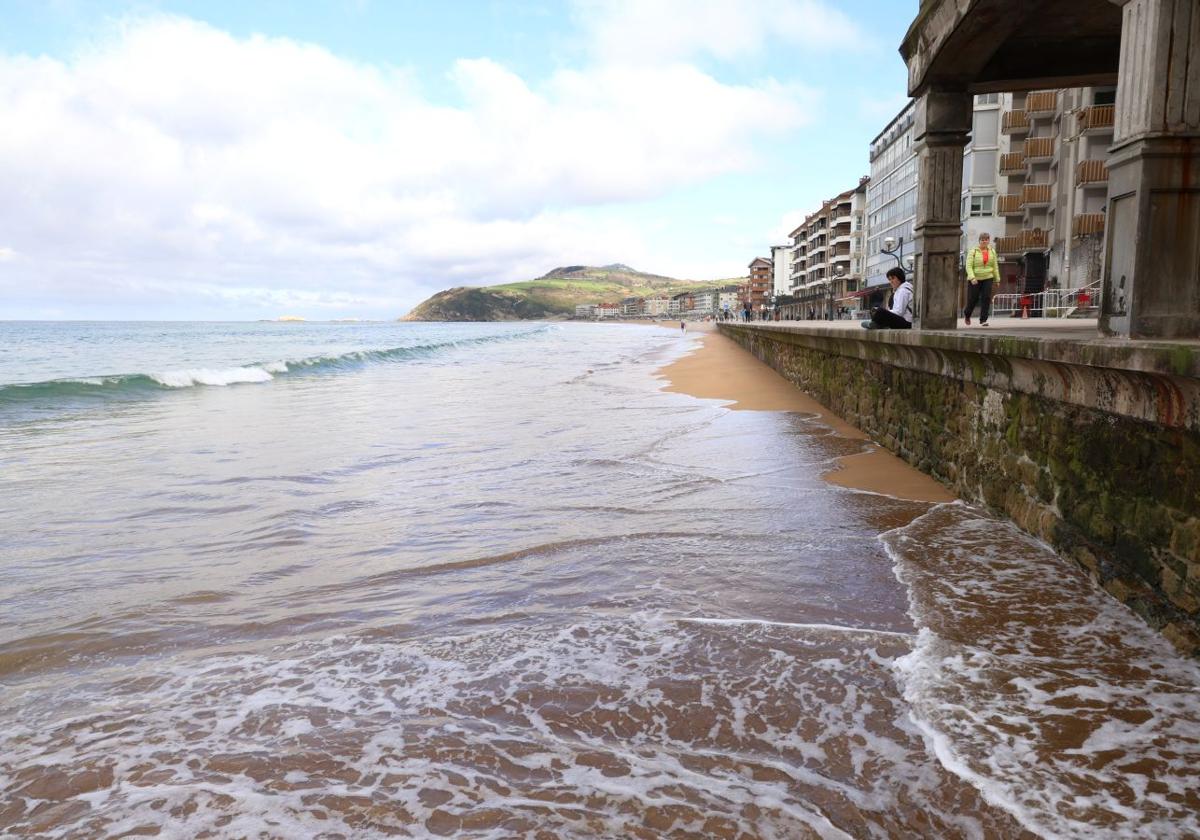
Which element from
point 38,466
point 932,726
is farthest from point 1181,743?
point 38,466

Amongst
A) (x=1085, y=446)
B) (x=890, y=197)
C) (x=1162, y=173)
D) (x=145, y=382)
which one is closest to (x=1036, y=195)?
(x=890, y=197)

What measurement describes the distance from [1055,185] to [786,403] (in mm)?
33120

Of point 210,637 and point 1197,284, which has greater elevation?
point 1197,284

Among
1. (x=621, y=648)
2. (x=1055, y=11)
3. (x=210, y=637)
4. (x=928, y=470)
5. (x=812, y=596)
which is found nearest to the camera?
(x=621, y=648)

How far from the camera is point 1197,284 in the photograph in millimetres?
4082

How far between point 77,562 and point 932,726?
17.3 feet

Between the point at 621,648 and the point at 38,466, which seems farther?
the point at 38,466

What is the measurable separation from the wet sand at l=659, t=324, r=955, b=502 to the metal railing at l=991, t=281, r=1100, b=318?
25.7 ft

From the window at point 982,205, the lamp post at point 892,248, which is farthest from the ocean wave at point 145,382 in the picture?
the window at point 982,205

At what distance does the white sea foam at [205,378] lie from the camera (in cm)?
2370

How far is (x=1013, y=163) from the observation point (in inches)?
1689

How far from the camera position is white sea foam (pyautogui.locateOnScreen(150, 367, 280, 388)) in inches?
933

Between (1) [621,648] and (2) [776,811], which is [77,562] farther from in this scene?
(2) [776,811]

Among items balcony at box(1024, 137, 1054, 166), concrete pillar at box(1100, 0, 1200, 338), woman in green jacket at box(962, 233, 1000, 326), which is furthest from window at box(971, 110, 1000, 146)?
concrete pillar at box(1100, 0, 1200, 338)
